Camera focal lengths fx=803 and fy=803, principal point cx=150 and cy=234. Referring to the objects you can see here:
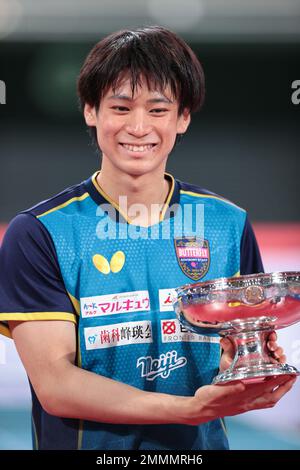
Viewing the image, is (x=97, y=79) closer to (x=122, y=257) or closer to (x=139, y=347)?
(x=122, y=257)

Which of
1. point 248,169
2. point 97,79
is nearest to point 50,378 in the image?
point 97,79

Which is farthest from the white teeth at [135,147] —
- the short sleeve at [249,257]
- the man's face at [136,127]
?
the short sleeve at [249,257]

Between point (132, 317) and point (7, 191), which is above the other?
point (7, 191)

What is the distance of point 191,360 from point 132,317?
7.2 inches

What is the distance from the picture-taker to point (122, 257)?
1.98m

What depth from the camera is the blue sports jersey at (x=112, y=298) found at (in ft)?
Result: 6.23

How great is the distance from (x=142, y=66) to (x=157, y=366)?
724 mm

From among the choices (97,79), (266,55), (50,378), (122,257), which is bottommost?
(50,378)

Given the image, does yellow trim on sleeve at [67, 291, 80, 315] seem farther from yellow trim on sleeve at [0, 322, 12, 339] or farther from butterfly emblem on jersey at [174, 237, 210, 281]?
butterfly emblem on jersey at [174, 237, 210, 281]

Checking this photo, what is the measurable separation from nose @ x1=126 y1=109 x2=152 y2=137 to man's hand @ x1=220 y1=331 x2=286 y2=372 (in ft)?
1.77

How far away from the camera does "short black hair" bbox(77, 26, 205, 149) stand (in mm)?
1942

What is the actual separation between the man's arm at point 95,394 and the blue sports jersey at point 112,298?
49 mm

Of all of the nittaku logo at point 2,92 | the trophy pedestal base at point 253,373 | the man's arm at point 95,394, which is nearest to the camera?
the trophy pedestal base at point 253,373

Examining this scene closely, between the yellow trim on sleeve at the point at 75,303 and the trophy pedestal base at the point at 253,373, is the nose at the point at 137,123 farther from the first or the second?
the trophy pedestal base at the point at 253,373
